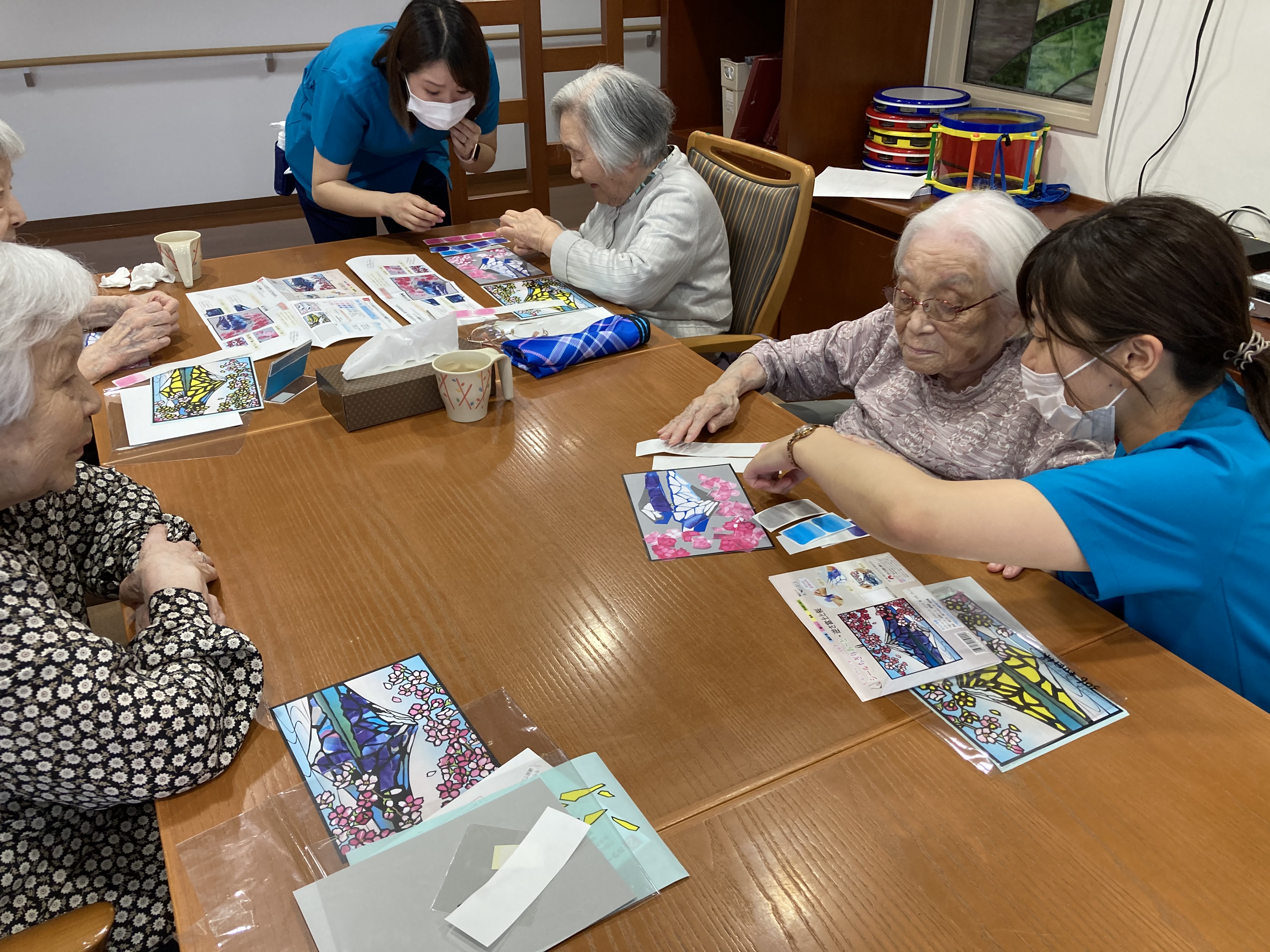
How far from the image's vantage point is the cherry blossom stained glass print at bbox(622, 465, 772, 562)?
130cm

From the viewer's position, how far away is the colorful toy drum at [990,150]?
2730 mm

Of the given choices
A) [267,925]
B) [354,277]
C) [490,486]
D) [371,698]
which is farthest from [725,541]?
[354,277]

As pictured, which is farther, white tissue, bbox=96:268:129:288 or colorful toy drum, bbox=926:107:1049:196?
colorful toy drum, bbox=926:107:1049:196

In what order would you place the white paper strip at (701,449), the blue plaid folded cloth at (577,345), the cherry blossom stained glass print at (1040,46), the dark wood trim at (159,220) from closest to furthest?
the white paper strip at (701,449), the blue plaid folded cloth at (577,345), the cherry blossom stained glass print at (1040,46), the dark wood trim at (159,220)

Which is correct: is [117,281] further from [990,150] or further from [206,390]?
[990,150]

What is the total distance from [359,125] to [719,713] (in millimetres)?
1982

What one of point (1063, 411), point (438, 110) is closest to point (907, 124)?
point (438, 110)

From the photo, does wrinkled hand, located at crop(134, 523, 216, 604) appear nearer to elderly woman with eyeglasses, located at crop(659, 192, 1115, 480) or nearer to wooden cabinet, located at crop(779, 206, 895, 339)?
elderly woman with eyeglasses, located at crop(659, 192, 1115, 480)

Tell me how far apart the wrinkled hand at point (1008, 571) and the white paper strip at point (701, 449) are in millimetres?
436

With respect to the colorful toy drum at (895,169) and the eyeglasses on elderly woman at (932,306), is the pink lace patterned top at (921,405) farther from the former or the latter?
the colorful toy drum at (895,169)

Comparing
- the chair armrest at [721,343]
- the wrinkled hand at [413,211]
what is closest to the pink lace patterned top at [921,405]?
the chair armrest at [721,343]

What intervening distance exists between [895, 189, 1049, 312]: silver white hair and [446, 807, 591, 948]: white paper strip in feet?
3.48

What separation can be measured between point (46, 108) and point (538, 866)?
5.42 m

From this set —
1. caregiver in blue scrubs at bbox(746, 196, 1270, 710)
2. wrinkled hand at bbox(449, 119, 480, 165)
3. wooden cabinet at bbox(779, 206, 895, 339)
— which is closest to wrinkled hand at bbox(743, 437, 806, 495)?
caregiver in blue scrubs at bbox(746, 196, 1270, 710)
